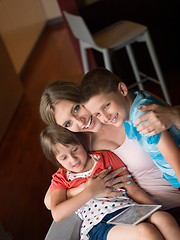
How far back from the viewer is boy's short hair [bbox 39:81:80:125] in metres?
1.42

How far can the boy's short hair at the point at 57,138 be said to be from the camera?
1.46 metres

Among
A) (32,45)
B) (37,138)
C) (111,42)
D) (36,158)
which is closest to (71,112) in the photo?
(111,42)

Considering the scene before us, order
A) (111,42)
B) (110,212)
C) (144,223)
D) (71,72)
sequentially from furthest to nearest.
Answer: (71,72) < (111,42) < (110,212) < (144,223)

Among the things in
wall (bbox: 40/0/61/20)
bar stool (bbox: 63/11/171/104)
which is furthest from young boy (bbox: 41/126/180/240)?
wall (bbox: 40/0/61/20)

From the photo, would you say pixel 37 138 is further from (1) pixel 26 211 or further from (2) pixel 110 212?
(2) pixel 110 212

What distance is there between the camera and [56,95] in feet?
4.69

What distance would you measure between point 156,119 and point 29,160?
7.28ft

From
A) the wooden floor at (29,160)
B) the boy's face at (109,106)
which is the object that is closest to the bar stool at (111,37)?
the wooden floor at (29,160)

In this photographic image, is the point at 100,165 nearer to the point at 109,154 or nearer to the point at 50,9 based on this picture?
the point at 109,154

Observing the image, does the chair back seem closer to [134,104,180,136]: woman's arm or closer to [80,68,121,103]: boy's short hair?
[80,68,121,103]: boy's short hair

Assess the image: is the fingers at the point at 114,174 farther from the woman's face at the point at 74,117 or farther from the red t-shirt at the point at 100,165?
the woman's face at the point at 74,117

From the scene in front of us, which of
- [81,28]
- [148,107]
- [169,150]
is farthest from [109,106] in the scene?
[81,28]

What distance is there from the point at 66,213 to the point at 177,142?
20.4 inches

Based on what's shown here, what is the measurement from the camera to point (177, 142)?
50.0 inches
